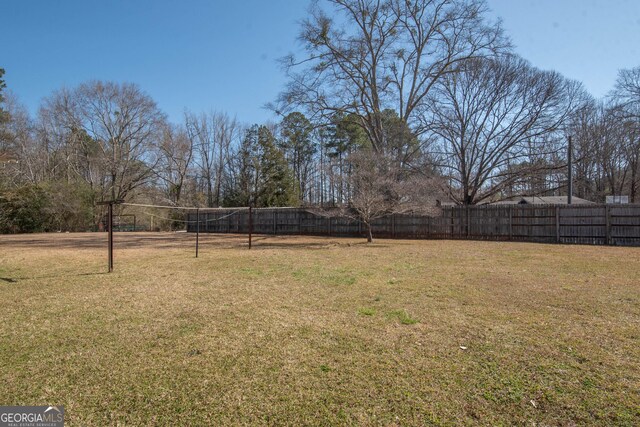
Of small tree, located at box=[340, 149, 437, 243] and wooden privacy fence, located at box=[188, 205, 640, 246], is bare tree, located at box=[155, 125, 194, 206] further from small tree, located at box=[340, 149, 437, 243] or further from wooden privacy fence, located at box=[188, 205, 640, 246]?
small tree, located at box=[340, 149, 437, 243]

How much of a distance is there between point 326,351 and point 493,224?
52.6 ft

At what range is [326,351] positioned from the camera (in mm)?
2955

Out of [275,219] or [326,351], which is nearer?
[326,351]

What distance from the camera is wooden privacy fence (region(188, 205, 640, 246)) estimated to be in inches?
549

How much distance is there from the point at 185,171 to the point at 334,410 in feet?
101

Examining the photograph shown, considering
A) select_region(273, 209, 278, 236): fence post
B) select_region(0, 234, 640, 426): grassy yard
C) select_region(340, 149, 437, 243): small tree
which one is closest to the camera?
select_region(0, 234, 640, 426): grassy yard

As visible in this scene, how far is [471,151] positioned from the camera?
20.2m

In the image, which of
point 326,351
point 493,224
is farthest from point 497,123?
point 326,351

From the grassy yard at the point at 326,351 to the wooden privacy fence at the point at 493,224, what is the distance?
857cm

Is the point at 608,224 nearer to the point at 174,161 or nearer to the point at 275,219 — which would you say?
the point at 275,219

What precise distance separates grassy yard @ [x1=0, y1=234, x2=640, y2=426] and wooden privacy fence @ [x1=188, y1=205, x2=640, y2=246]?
28.1ft

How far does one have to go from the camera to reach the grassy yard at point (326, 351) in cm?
210

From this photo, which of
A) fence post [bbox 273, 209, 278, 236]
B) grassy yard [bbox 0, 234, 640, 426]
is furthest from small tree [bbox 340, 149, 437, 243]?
grassy yard [bbox 0, 234, 640, 426]

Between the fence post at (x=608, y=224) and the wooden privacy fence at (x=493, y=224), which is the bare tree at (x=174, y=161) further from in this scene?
the fence post at (x=608, y=224)
